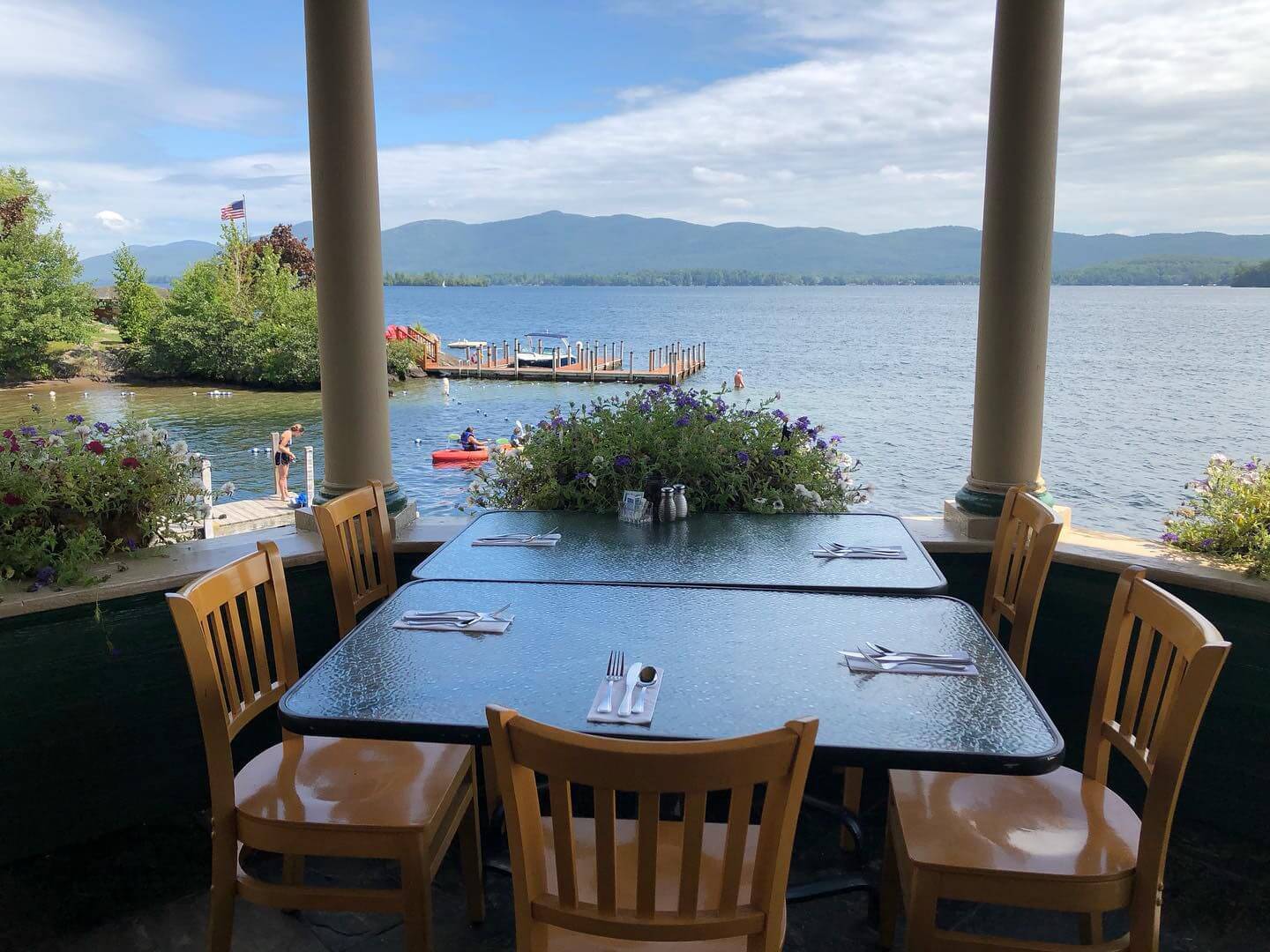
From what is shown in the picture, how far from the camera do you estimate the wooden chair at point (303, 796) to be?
1.83 m

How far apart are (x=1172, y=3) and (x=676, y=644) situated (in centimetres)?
614

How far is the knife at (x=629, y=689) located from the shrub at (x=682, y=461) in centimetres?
149

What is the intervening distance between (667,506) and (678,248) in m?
149

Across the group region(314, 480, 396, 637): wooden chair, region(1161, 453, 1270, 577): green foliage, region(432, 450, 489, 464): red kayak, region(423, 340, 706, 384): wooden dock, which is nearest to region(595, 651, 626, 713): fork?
region(314, 480, 396, 637): wooden chair

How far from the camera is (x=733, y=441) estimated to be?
3.42 metres

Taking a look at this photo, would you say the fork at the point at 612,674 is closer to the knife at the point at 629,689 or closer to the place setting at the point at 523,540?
the knife at the point at 629,689

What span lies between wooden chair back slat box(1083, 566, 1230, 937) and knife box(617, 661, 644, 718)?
0.91 meters

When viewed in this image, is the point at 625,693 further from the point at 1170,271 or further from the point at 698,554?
the point at 1170,271

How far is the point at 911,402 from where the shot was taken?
39.6m

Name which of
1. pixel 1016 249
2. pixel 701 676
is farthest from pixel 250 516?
pixel 701 676

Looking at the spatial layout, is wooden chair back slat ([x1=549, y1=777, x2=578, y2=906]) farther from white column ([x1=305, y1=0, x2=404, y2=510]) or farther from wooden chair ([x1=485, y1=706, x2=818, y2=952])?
white column ([x1=305, y1=0, x2=404, y2=510])

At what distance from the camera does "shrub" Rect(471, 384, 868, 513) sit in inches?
131

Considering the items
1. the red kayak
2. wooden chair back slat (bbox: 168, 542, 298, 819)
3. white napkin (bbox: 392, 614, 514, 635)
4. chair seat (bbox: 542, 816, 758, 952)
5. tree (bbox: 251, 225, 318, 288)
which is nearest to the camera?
chair seat (bbox: 542, 816, 758, 952)

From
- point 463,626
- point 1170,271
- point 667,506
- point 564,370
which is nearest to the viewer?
point 463,626
